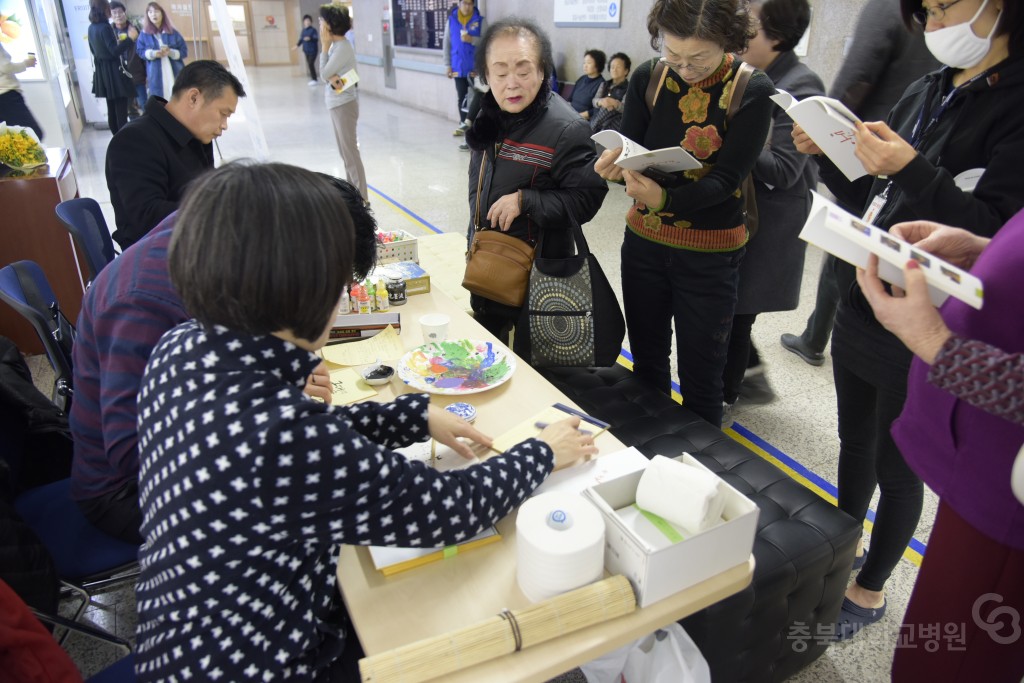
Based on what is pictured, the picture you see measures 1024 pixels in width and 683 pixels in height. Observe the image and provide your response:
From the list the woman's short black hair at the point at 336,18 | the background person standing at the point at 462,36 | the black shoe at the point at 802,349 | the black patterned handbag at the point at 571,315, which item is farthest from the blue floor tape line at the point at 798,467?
the background person standing at the point at 462,36

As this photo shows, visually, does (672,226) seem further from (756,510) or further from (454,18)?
(454,18)

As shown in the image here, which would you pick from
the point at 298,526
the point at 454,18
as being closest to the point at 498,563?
the point at 298,526

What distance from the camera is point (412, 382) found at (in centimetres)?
155

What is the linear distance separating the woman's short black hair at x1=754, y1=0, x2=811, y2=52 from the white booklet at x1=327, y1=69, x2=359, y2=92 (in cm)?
398

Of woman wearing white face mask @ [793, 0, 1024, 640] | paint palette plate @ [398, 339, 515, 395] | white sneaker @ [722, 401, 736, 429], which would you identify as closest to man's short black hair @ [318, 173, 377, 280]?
paint palette plate @ [398, 339, 515, 395]

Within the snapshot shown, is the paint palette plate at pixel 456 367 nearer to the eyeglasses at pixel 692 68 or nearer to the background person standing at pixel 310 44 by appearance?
the eyeglasses at pixel 692 68

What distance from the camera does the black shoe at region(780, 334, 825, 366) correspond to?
3.13 m

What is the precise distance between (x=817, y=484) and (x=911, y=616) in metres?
1.12

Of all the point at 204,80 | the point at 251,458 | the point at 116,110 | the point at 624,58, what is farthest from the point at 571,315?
the point at 116,110

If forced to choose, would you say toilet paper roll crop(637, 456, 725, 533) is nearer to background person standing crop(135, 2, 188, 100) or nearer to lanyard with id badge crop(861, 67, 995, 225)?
lanyard with id badge crop(861, 67, 995, 225)

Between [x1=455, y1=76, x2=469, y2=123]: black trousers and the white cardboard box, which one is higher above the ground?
[x1=455, y1=76, x2=469, y2=123]: black trousers

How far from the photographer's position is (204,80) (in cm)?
260

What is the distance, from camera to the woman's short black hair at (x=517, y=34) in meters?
2.10

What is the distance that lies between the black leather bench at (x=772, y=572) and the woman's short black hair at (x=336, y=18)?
4.85 meters
